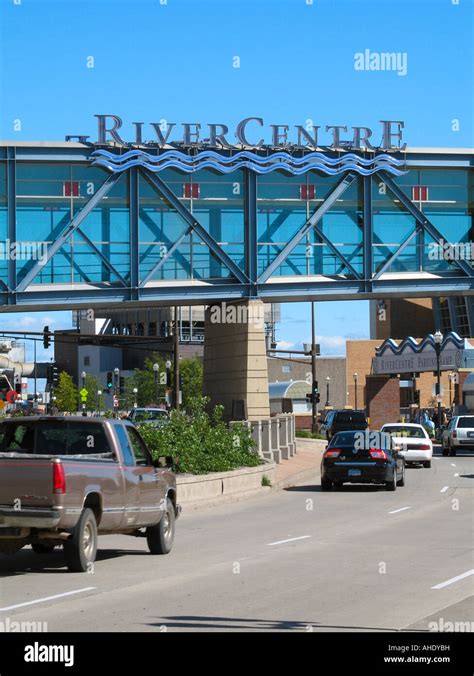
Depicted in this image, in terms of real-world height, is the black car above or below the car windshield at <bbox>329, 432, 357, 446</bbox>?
below

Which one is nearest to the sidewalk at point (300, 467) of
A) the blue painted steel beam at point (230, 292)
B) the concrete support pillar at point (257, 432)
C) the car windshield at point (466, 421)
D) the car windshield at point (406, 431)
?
the concrete support pillar at point (257, 432)

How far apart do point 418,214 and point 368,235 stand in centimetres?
256

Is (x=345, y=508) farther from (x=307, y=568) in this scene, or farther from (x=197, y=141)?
(x=197, y=141)

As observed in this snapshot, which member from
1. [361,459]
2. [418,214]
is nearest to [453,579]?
[361,459]

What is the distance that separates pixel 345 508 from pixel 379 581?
12064 millimetres

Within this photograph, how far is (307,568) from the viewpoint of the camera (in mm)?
16109

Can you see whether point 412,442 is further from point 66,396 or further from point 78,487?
point 66,396

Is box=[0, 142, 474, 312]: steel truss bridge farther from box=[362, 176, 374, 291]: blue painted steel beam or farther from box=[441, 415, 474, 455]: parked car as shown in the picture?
box=[441, 415, 474, 455]: parked car

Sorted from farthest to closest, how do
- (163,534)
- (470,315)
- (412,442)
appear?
1. (470,315)
2. (412,442)
3. (163,534)

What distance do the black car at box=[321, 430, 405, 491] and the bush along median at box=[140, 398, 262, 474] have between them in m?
2.41

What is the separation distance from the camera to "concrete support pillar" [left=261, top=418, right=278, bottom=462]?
3978 centimetres

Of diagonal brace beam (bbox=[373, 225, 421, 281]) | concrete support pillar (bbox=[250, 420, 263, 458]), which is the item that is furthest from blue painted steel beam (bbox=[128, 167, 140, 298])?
concrete support pillar (bbox=[250, 420, 263, 458])

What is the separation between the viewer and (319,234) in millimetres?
52969

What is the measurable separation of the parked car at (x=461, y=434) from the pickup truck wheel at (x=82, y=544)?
39.0 meters
